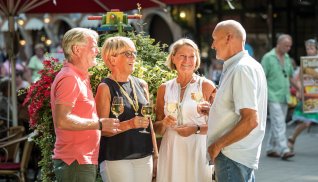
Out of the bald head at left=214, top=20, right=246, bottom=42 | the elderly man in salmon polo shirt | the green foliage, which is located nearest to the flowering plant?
the green foliage

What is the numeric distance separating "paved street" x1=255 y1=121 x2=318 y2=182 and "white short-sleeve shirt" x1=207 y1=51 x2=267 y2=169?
475 cm

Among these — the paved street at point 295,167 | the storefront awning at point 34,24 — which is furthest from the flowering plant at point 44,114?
the storefront awning at point 34,24

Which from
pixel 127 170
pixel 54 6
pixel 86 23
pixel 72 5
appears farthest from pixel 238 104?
pixel 86 23

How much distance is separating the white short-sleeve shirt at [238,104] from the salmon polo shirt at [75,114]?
878 millimetres

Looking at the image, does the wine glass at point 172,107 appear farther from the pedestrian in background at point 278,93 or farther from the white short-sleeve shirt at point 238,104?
the pedestrian in background at point 278,93

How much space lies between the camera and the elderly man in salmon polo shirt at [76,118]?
5336mm

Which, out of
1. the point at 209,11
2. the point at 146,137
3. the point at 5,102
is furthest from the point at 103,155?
the point at 209,11

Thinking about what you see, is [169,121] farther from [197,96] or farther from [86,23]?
[86,23]

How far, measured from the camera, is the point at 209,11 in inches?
895

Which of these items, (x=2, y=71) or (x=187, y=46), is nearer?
(x=187, y=46)

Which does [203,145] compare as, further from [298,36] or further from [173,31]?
[173,31]

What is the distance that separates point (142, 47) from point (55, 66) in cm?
89

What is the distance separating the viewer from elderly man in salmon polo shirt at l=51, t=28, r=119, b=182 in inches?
210

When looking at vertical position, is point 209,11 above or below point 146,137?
above
